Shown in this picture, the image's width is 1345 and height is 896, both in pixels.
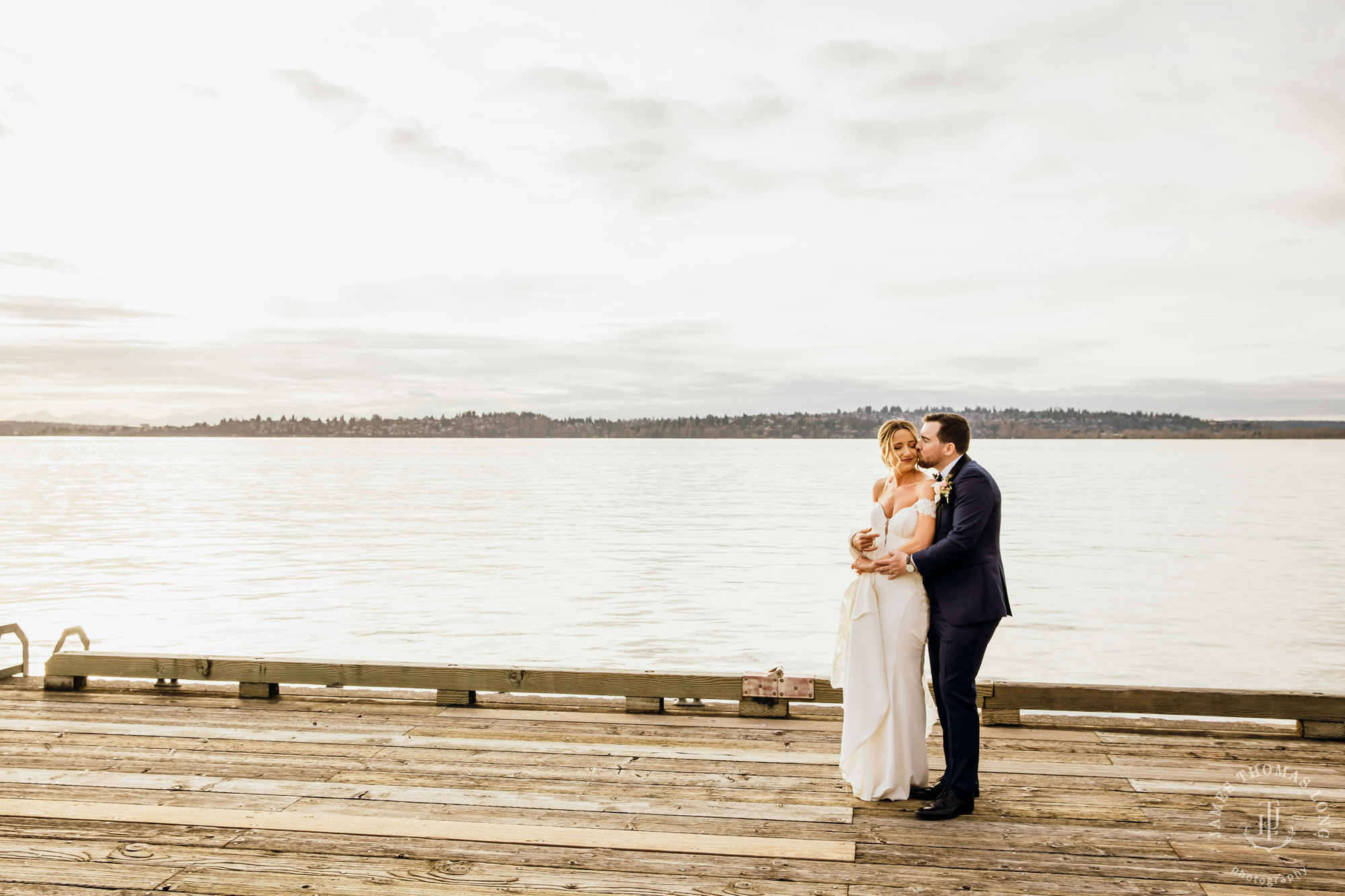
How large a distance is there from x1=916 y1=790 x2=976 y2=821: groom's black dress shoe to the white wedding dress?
23cm

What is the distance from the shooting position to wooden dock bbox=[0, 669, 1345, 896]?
351 centimetres

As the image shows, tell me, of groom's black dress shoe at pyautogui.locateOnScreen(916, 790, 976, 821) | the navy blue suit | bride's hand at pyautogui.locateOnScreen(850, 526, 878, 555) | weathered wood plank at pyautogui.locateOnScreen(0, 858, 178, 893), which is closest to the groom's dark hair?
the navy blue suit

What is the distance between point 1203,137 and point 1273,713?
243ft

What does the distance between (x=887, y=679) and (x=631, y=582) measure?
17.0m

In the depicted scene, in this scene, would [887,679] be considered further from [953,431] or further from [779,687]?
[779,687]

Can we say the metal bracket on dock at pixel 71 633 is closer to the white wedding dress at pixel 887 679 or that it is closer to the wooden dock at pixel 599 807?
the wooden dock at pixel 599 807

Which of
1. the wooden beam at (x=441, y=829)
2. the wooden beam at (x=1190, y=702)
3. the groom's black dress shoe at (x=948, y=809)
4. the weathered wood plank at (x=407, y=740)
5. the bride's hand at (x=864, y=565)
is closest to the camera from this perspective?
the wooden beam at (x=441, y=829)

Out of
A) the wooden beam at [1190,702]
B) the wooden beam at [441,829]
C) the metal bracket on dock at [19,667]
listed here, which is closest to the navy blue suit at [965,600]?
the wooden beam at [441,829]

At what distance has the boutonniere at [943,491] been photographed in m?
4.42

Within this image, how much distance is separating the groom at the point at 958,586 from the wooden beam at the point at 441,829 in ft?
2.32

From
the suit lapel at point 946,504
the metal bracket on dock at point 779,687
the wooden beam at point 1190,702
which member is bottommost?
the metal bracket on dock at point 779,687

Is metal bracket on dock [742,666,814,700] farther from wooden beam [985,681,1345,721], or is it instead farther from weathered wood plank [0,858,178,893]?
weathered wood plank [0,858,178,893]

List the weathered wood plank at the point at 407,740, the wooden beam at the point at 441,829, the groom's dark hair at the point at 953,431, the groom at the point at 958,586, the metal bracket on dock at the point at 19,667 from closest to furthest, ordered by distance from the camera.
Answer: the wooden beam at the point at 441,829 → the groom at the point at 958,586 → the groom's dark hair at the point at 953,431 → the weathered wood plank at the point at 407,740 → the metal bracket on dock at the point at 19,667

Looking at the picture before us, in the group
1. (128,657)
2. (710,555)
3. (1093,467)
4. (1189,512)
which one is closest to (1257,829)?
(128,657)
